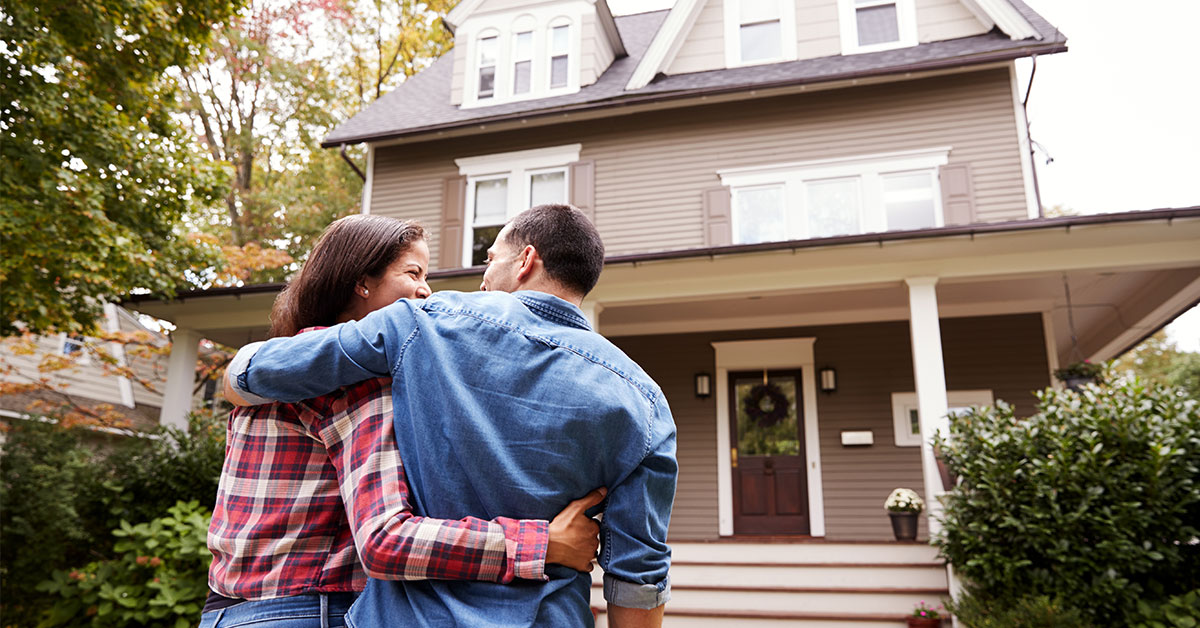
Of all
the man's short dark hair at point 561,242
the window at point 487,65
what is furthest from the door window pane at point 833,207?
the man's short dark hair at point 561,242

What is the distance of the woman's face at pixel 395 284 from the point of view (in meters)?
1.58

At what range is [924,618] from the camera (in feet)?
19.3

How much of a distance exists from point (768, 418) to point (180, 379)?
756 centimetres

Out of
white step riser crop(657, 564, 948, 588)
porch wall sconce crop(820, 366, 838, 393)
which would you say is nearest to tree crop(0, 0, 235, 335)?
white step riser crop(657, 564, 948, 588)

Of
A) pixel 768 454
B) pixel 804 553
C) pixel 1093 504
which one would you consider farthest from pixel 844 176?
pixel 1093 504

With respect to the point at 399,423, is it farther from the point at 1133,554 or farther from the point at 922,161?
the point at 922,161

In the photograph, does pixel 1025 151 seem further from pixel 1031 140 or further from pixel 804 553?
pixel 804 553

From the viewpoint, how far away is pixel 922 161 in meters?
9.45

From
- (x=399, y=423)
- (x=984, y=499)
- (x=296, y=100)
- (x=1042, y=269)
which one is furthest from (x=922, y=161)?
(x=296, y=100)

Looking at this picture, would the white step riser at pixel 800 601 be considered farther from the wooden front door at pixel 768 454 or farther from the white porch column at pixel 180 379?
the white porch column at pixel 180 379

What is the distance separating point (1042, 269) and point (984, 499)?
106 inches

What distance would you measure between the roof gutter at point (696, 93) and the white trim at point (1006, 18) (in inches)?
14.4

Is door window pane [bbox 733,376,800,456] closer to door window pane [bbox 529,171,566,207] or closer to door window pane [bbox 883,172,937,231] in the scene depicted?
door window pane [bbox 883,172,937,231]

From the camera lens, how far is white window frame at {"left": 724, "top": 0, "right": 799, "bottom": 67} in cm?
1052
